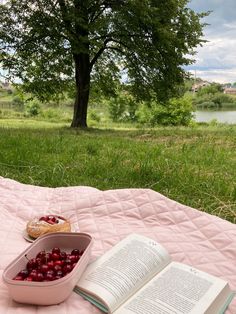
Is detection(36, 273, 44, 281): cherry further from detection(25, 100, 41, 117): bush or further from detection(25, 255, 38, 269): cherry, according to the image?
detection(25, 100, 41, 117): bush

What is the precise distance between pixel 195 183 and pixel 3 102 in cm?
2643

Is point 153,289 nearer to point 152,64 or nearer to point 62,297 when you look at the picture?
point 62,297

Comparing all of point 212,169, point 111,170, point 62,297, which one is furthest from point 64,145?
point 62,297

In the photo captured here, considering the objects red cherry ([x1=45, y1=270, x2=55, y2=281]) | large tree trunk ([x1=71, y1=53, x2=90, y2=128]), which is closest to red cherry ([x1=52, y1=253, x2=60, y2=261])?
red cherry ([x1=45, y1=270, x2=55, y2=281])

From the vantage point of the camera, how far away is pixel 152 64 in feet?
33.8

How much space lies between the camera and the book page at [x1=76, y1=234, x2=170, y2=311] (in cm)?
142

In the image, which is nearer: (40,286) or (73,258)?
(40,286)

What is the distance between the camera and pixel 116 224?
219 cm

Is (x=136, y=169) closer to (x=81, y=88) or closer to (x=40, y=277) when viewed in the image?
(x=40, y=277)

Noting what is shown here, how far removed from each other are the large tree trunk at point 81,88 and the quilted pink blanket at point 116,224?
818 centimetres

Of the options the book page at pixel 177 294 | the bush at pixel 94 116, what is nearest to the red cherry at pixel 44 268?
the book page at pixel 177 294

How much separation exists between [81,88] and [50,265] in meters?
9.68

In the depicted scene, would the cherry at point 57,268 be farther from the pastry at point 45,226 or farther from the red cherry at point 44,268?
the pastry at point 45,226

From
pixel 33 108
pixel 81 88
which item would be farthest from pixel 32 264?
pixel 33 108
